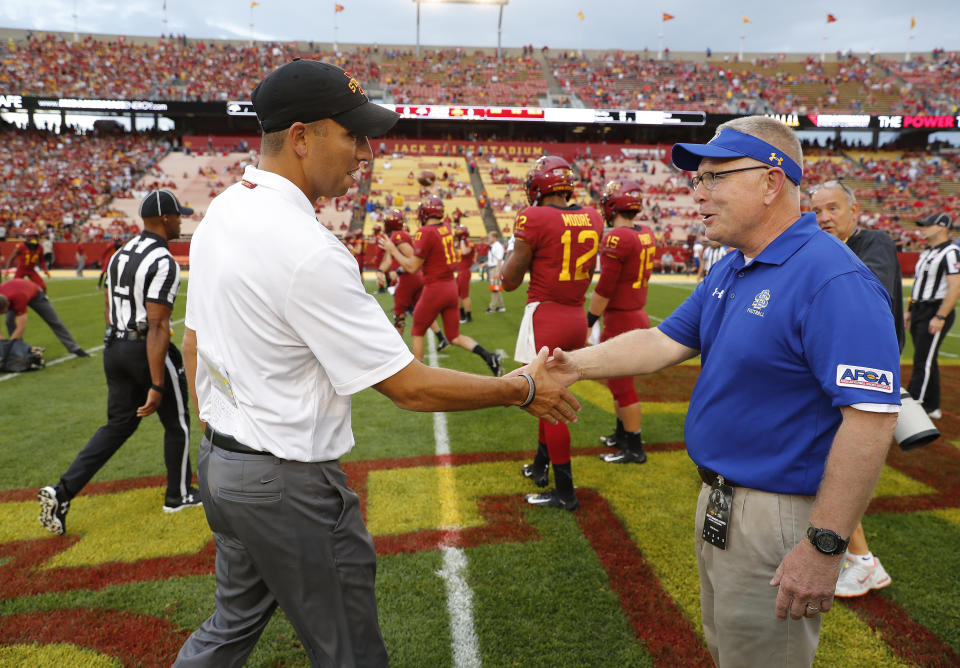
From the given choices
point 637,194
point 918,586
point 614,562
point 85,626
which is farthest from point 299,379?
point 637,194

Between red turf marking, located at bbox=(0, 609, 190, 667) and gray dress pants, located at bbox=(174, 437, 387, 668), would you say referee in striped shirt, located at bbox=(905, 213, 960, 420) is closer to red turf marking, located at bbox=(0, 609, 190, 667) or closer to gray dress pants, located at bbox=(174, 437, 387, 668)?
gray dress pants, located at bbox=(174, 437, 387, 668)

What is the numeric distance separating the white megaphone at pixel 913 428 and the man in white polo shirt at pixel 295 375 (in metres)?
1.65

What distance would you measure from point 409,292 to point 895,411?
8530 millimetres

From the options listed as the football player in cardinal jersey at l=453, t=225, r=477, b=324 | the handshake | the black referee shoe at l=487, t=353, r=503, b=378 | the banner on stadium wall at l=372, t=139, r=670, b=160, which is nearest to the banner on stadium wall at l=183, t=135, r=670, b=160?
the banner on stadium wall at l=372, t=139, r=670, b=160

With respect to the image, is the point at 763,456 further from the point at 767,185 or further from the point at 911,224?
the point at 911,224

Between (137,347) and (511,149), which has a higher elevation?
(511,149)

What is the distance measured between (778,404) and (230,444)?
1.77m

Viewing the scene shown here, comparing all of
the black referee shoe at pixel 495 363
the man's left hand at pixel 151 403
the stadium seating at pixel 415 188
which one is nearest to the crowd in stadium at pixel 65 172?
the stadium seating at pixel 415 188

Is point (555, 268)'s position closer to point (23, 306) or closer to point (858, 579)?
point (858, 579)

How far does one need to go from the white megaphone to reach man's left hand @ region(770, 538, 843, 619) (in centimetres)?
85

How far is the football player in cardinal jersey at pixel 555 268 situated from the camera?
175 inches

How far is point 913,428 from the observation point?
7.32ft

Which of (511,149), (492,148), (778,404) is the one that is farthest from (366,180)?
(778,404)

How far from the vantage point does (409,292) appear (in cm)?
972
